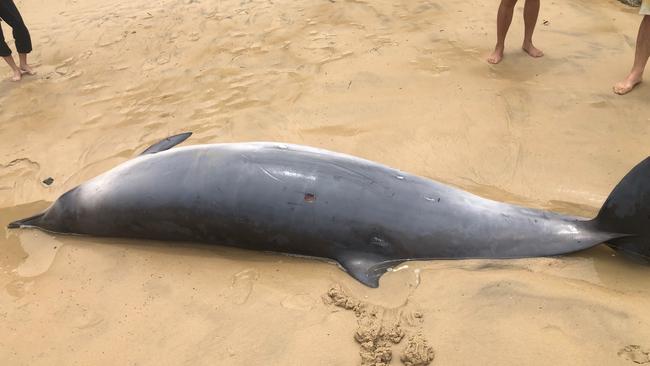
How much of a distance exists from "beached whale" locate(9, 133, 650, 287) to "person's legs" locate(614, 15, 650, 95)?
2.17m

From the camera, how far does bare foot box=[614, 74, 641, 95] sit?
452cm

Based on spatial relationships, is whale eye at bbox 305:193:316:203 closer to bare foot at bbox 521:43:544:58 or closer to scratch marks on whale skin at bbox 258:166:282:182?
scratch marks on whale skin at bbox 258:166:282:182

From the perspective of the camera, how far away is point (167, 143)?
167 inches

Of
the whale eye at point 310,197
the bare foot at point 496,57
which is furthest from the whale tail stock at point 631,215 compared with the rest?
the bare foot at point 496,57

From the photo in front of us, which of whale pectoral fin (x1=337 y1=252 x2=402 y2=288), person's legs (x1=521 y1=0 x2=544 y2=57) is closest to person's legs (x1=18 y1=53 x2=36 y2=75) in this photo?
whale pectoral fin (x1=337 y1=252 x2=402 y2=288)

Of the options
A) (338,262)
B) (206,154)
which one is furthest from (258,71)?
(338,262)

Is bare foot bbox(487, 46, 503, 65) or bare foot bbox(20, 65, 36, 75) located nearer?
bare foot bbox(487, 46, 503, 65)

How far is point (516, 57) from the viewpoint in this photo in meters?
5.25

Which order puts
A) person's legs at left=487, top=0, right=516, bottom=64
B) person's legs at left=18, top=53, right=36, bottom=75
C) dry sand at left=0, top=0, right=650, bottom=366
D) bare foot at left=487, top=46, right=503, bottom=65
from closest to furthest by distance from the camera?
dry sand at left=0, top=0, right=650, bottom=366 → person's legs at left=487, top=0, right=516, bottom=64 → bare foot at left=487, top=46, right=503, bottom=65 → person's legs at left=18, top=53, right=36, bottom=75

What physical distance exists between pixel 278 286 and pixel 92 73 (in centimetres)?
434

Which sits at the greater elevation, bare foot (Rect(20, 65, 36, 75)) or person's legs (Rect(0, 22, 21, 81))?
person's legs (Rect(0, 22, 21, 81))

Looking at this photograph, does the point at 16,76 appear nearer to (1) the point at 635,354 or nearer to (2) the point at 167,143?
(2) the point at 167,143

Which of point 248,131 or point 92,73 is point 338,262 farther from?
point 92,73

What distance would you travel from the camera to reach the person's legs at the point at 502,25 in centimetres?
506
